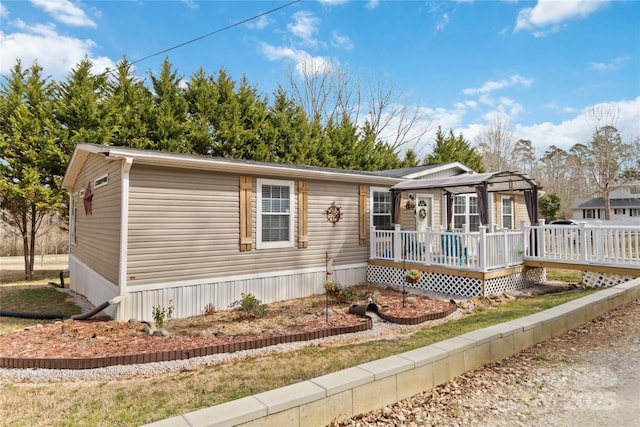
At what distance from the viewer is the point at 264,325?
246 inches

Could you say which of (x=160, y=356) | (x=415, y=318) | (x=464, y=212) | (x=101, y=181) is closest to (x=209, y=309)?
(x=160, y=356)

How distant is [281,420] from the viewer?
2.17 meters

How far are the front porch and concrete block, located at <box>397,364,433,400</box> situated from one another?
5.65m

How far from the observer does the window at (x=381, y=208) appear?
1026cm

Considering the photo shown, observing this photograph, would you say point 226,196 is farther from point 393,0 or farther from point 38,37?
point 38,37

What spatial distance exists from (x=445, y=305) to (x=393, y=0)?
23.7 ft

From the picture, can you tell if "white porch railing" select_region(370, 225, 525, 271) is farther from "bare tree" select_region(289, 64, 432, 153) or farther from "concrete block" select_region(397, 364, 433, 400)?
"bare tree" select_region(289, 64, 432, 153)

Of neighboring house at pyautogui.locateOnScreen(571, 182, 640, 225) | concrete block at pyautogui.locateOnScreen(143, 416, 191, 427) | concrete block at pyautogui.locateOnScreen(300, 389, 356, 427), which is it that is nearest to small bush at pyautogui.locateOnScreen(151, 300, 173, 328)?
concrete block at pyautogui.locateOnScreen(143, 416, 191, 427)

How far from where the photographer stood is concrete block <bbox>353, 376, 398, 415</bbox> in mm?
2521

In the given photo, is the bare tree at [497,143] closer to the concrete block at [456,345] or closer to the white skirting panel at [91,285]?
the white skirting panel at [91,285]

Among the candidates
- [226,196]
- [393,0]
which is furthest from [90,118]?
[393,0]

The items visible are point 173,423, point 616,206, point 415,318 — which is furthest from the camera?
point 616,206

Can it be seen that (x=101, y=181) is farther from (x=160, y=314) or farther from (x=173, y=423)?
(x=173, y=423)

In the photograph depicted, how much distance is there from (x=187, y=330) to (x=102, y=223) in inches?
145
